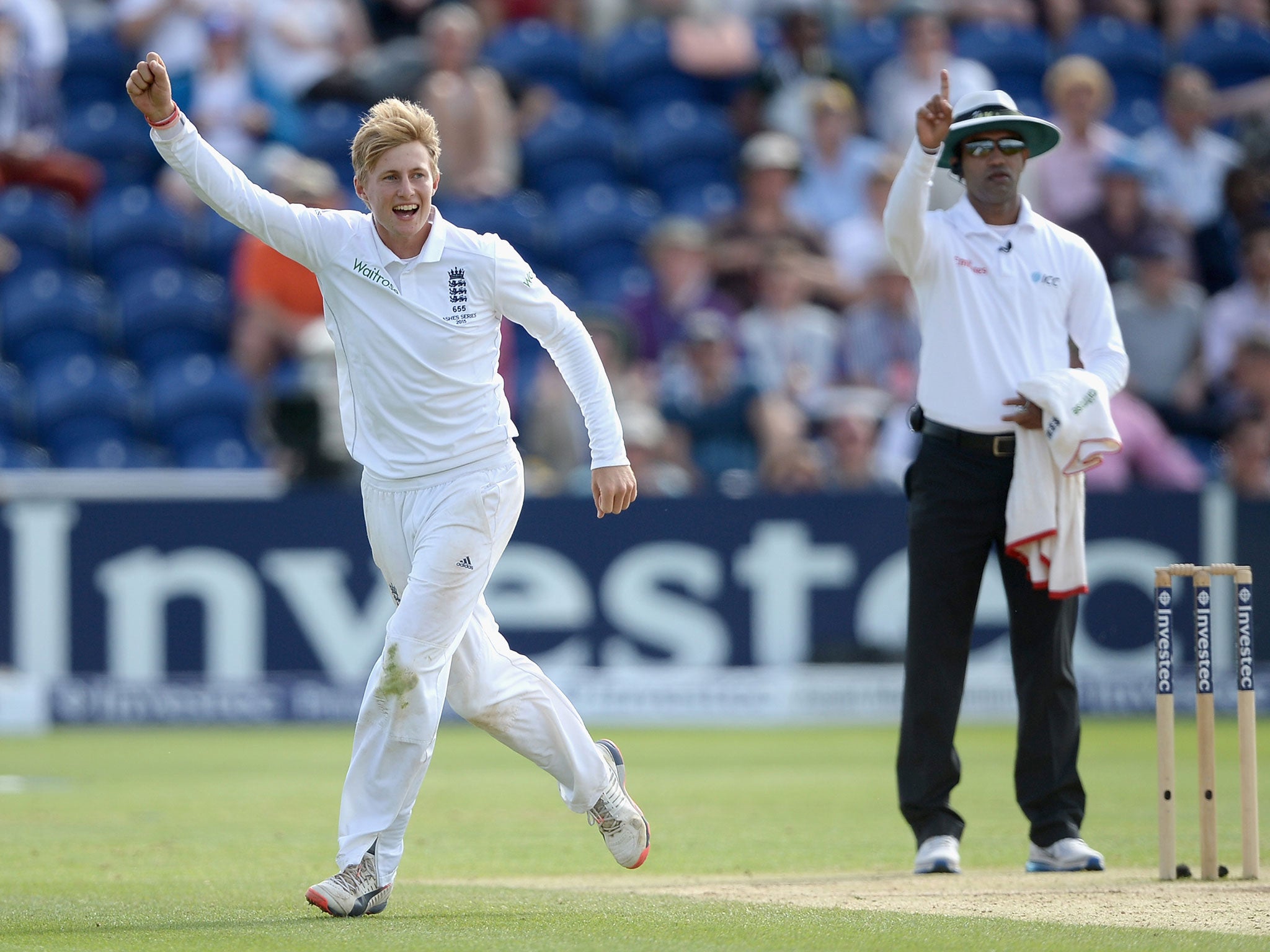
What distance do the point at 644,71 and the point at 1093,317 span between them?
1042 centimetres

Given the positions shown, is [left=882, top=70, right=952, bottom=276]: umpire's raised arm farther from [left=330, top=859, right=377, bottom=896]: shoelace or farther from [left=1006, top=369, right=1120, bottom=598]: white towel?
[left=330, top=859, right=377, bottom=896]: shoelace

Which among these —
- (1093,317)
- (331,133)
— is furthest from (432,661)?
(331,133)

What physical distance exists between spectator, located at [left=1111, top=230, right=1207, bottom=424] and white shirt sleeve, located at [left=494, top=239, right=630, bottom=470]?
8.84m

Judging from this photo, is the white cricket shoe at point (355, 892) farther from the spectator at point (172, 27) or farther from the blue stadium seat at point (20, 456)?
the spectator at point (172, 27)

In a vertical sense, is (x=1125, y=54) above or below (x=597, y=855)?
above

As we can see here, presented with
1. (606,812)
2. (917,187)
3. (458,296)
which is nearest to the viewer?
(458,296)

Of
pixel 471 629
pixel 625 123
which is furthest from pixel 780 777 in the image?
pixel 625 123

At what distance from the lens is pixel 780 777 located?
9.62m

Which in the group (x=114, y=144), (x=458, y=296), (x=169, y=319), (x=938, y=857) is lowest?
(x=938, y=857)

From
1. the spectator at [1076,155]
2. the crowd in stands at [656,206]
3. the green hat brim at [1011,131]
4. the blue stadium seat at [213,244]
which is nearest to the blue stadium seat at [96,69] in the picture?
the crowd in stands at [656,206]

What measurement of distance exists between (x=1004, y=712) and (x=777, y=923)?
25.5 feet

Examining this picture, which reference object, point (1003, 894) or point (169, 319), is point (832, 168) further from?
point (1003, 894)

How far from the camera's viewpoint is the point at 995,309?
643 centimetres

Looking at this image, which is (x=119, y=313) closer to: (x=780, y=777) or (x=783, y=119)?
(x=783, y=119)
